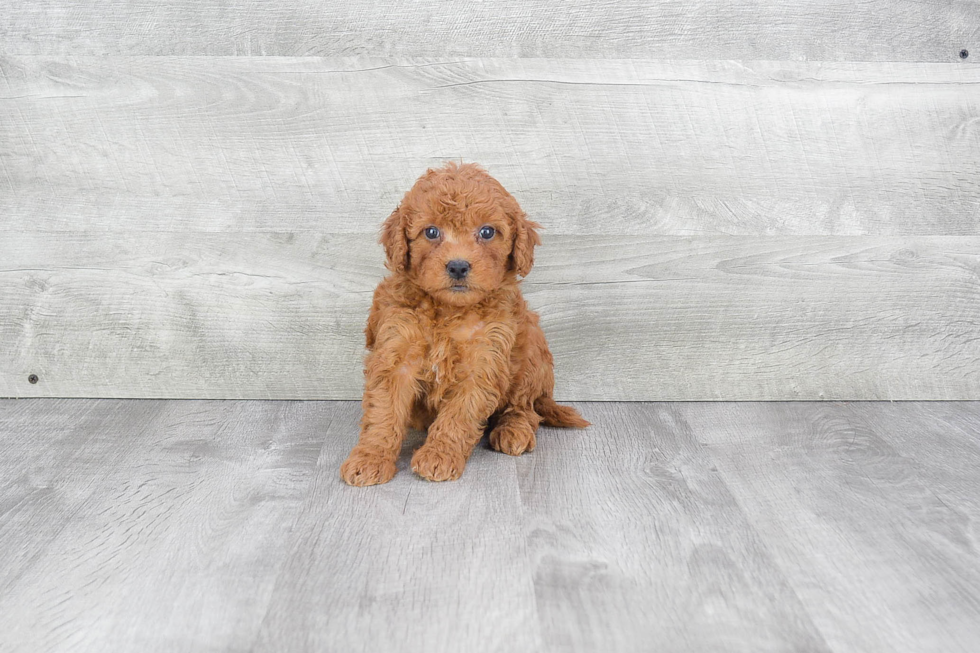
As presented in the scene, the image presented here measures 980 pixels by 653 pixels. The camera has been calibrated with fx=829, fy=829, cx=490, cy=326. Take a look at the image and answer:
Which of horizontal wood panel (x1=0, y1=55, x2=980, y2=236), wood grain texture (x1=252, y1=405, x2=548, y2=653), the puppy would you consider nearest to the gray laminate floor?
wood grain texture (x1=252, y1=405, x2=548, y2=653)

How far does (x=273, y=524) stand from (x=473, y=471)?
0.51 metres

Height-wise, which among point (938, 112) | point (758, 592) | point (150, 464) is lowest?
point (150, 464)

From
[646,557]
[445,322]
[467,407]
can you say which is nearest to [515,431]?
[467,407]

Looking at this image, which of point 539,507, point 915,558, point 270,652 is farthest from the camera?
point 539,507

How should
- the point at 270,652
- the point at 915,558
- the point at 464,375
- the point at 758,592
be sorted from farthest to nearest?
1. the point at 464,375
2. the point at 915,558
3. the point at 758,592
4. the point at 270,652

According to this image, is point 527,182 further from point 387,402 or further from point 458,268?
point 387,402

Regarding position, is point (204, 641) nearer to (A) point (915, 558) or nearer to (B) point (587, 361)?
(A) point (915, 558)

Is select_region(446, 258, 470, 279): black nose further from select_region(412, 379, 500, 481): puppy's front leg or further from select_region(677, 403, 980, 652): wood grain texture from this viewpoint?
select_region(677, 403, 980, 652): wood grain texture

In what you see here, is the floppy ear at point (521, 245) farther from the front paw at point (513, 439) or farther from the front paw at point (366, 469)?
the front paw at point (366, 469)

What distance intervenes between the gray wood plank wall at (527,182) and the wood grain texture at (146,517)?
0.29 metres

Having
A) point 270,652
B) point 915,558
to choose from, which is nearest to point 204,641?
point 270,652

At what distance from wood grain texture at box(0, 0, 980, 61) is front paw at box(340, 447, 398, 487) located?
122 cm

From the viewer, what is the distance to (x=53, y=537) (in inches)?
65.8

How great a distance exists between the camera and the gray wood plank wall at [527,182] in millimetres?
2443
